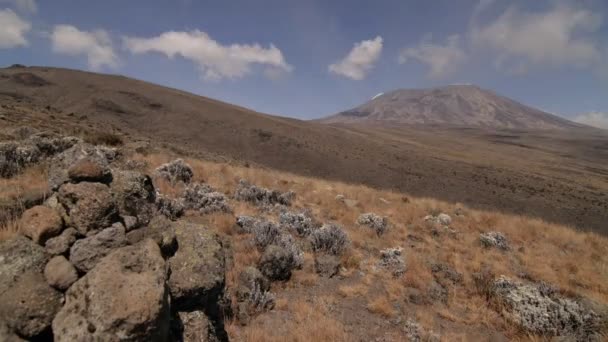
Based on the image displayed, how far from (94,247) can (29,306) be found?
0.59 meters

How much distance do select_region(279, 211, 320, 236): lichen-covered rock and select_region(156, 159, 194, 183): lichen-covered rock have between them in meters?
3.10

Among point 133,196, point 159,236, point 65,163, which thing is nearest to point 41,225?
point 133,196

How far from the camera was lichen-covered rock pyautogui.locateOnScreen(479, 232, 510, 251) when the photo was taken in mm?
7934

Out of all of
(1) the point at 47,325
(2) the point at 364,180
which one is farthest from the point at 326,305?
(2) the point at 364,180

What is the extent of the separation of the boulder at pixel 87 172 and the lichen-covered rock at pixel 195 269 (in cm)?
107

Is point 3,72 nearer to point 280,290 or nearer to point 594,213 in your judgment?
point 280,290

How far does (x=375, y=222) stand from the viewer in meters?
8.41

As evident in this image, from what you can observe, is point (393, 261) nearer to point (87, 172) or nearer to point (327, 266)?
point (327, 266)

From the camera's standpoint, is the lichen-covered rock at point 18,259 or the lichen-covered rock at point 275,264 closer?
the lichen-covered rock at point 18,259

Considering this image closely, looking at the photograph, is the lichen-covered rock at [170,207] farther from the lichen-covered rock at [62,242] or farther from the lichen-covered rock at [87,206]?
the lichen-covered rock at [62,242]

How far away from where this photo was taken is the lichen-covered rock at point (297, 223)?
7027mm

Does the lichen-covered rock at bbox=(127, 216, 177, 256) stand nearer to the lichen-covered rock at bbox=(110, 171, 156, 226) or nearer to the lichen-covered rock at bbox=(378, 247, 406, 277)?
the lichen-covered rock at bbox=(110, 171, 156, 226)

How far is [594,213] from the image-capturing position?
83.5 ft

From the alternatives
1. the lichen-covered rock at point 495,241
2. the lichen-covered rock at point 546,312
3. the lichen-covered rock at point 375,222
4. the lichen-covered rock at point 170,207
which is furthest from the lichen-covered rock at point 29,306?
the lichen-covered rock at point 495,241
